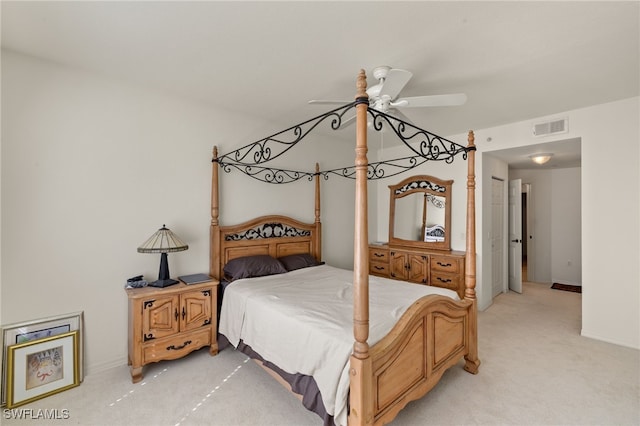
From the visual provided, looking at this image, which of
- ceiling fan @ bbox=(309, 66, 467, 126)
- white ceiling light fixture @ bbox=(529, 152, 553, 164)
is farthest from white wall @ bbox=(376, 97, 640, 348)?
ceiling fan @ bbox=(309, 66, 467, 126)

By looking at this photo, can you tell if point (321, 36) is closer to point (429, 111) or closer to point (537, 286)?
point (429, 111)

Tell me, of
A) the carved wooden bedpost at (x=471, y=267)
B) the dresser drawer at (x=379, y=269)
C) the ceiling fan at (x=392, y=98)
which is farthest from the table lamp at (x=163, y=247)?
the dresser drawer at (x=379, y=269)

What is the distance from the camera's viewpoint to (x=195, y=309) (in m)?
2.76

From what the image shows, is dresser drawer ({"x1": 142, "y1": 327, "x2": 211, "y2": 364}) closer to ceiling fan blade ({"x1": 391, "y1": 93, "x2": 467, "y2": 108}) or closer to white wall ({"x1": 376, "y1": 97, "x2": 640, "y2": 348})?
ceiling fan blade ({"x1": 391, "y1": 93, "x2": 467, "y2": 108})

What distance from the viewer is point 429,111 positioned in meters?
3.40

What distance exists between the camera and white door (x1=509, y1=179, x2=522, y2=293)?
17.0ft

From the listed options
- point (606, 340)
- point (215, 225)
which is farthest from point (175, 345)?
point (606, 340)

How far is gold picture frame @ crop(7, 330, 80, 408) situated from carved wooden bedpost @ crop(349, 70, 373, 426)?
2.36 metres

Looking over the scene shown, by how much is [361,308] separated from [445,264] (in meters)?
2.92

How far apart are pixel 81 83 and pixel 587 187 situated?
534 centimetres

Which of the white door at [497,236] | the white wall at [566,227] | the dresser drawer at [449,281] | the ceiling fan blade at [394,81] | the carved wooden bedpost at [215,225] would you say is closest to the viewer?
the ceiling fan blade at [394,81]

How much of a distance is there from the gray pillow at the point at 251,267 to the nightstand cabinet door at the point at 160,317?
25.6 inches

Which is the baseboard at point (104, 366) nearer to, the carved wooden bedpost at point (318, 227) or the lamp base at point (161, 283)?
the lamp base at point (161, 283)

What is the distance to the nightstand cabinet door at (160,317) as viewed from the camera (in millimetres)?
2469
